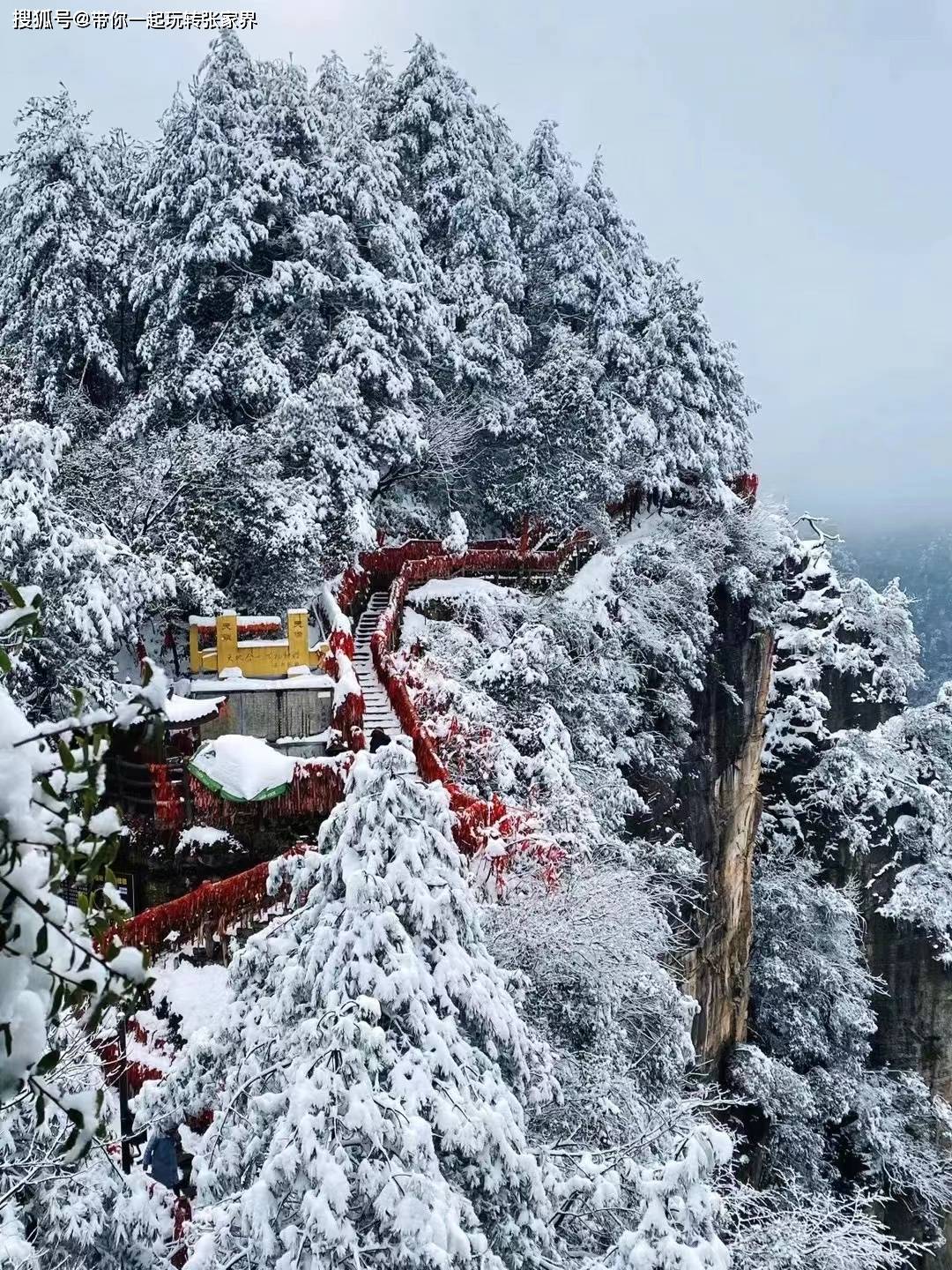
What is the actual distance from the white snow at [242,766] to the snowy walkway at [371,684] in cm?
140

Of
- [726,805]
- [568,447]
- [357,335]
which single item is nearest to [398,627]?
[357,335]

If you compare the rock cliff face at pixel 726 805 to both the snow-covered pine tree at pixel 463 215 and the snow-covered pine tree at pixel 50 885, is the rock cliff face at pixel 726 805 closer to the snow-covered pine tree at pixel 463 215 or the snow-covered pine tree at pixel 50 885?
the snow-covered pine tree at pixel 463 215

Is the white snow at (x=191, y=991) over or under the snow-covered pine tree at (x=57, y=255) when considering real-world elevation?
under

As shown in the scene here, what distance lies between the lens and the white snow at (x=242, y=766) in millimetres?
12734

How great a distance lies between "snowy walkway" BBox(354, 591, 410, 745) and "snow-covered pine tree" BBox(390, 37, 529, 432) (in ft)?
25.3

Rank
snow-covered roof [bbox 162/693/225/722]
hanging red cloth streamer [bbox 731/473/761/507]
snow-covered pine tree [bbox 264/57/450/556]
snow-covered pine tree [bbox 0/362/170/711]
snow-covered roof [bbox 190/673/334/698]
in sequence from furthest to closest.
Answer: hanging red cloth streamer [bbox 731/473/761/507]
snow-covered pine tree [bbox 264/57/450/556]
snow-covered roof [bbox 190/673/334/698]
snow-covered roof [bbox 162/693/225/722]
snow-covered pine tree [bbox 0/362/170/711]

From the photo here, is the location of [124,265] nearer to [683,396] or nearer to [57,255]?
[57,255]

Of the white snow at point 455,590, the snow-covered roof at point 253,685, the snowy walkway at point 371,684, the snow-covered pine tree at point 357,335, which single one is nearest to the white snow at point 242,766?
the snowy walkway at point 371,684

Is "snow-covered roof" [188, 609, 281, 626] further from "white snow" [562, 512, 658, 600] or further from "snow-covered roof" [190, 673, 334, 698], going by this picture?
"white snow" [562, 512, 658, 600]

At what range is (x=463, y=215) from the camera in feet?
88.9

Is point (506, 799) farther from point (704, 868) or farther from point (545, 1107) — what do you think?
point (704, 868)

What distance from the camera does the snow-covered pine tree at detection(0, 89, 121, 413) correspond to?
21.8 meters

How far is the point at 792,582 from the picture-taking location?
30.0m

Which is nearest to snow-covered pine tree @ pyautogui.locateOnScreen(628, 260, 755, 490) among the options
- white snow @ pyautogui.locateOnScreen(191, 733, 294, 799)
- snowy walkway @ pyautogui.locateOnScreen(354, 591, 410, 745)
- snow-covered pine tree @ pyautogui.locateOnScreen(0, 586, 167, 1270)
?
snowy walkway @ pyautogui.locateOnScreen(354, 591, 410, 745)
